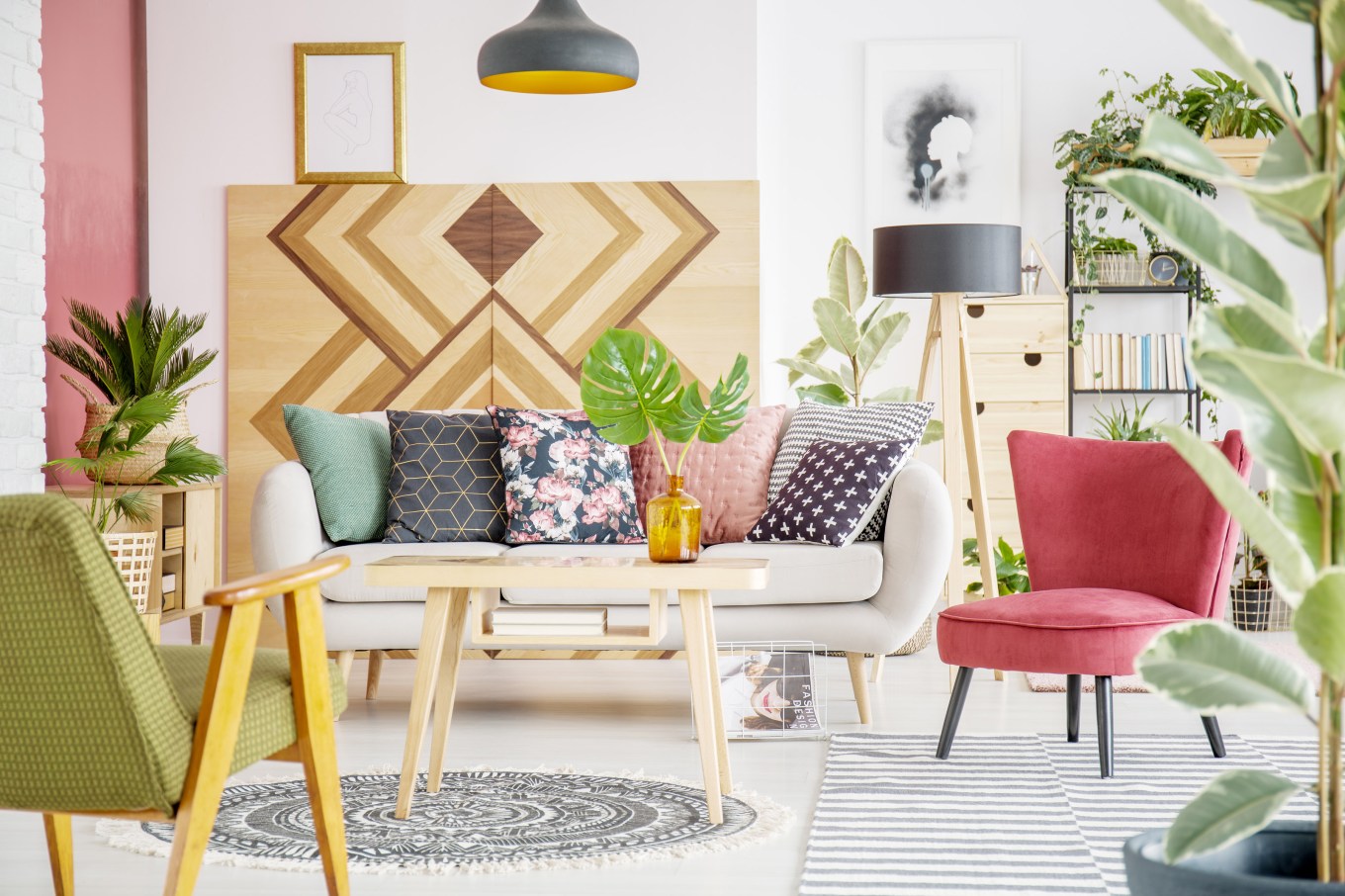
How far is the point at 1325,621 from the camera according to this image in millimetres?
1251

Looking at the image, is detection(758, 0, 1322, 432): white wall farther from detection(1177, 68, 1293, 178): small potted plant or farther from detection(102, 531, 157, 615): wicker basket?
detection(102, 531, 157, 615): wicker basket

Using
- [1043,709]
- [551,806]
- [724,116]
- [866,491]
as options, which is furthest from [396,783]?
[724,116]

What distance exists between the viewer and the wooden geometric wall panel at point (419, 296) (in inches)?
227

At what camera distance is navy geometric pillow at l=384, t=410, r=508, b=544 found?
4414 mm

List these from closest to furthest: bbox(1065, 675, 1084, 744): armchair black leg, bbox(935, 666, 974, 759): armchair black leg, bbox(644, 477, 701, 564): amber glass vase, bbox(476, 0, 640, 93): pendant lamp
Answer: bbox(644, 477, 701, 564): amber glass vase, bbox(935, 666, 974, 759): armchair black leg, bbox(1065, 675, 1084, 744): armchair black leg, bbox(476, 0, 640, 93): pendant lamp

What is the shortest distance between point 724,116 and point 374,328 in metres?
1.67

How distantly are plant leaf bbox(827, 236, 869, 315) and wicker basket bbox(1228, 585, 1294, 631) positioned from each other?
2147 mm

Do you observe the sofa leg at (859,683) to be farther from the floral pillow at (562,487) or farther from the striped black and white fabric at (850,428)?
the floral pillow at (562,487)

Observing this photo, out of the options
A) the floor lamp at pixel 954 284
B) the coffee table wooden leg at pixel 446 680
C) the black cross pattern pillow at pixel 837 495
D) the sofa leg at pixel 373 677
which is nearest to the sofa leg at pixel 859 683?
the black cross pattern pillow at pixel 837 495

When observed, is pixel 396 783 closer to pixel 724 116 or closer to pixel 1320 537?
pixel 1320 537

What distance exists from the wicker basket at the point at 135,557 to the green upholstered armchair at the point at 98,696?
8.32ft

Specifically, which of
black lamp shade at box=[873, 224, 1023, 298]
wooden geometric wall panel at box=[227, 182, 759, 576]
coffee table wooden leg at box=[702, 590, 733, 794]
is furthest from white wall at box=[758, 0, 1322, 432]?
coffee table wooden leg at box=[702, 590, 733, 794]

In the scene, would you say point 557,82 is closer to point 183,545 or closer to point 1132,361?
point 183,545

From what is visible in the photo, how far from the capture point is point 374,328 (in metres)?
5.80
